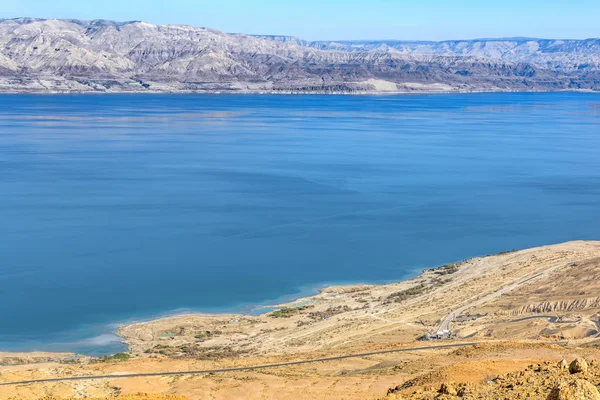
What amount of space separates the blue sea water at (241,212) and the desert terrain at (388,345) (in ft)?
7.33

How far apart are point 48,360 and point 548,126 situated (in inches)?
3454

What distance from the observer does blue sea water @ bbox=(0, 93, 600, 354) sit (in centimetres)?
2673

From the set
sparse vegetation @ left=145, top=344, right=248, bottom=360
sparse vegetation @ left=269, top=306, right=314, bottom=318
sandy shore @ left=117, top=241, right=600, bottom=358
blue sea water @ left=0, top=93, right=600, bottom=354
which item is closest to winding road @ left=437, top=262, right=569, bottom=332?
sandy shore @ left=117, top=241, right=600, bottom=358

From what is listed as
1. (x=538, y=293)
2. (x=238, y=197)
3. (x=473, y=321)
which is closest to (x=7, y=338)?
(x=473, y=321)

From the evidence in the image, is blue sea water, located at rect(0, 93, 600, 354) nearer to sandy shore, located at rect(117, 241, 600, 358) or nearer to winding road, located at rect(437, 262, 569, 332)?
sandy shore, located at rect(117, 241, 600, 358)

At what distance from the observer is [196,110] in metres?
121

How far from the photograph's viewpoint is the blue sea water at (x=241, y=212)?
87.7 ft

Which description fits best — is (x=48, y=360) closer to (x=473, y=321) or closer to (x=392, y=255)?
(x=473, y=321)

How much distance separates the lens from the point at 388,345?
60.5 feet

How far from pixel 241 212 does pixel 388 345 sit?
73.3 ft

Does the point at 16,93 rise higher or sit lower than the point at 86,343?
higher

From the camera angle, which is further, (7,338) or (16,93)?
(16,93)

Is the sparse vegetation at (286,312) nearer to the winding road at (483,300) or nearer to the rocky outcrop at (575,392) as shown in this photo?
the winding road at (483,300)

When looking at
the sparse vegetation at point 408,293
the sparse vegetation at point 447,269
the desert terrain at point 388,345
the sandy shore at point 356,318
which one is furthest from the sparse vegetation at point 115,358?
the sparse vegetation at point 447,269
